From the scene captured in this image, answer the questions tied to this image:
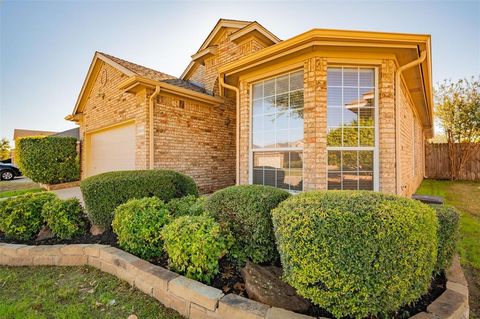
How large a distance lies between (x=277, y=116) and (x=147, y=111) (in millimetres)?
3744

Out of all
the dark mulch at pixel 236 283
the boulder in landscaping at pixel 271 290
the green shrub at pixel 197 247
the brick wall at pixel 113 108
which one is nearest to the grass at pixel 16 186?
the brick wall at pixel 113 108

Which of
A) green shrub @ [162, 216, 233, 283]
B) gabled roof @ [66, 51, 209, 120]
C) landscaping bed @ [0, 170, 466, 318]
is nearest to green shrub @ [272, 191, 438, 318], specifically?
landscaping bed @ [0, 170, 466, 318]

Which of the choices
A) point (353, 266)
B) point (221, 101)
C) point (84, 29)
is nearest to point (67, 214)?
point (353, 266)

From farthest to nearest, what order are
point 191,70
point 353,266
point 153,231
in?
point 191,70 < point 153,231 < point 353,266

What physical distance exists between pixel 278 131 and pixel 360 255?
3991 mm

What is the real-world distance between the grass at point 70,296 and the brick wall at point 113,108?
3.87m

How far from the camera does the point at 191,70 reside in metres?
10.5

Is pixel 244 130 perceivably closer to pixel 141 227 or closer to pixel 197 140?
pixel 197 140

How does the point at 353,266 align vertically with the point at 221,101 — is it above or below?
below

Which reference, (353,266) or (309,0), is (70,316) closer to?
(353,266)

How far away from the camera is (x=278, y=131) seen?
549 cm

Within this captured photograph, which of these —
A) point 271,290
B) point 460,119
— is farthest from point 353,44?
point 460,119

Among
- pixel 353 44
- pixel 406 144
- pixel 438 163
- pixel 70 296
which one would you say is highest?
pixel 353 44

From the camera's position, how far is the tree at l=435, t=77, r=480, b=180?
14.3m
